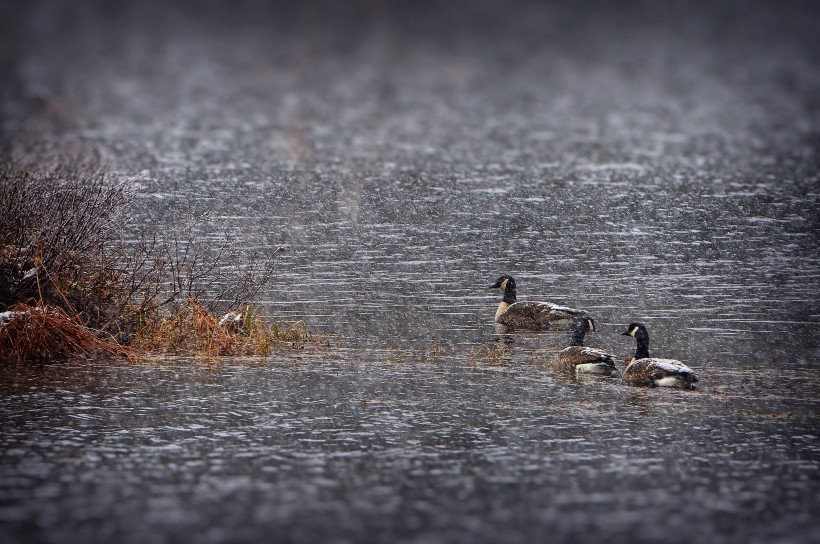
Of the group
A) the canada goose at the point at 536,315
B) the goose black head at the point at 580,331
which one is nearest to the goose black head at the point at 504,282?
the canada goose at the point at 536,315

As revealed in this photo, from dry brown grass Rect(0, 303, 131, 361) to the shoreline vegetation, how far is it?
0.01 meters

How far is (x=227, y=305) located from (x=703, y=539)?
11.5 meters

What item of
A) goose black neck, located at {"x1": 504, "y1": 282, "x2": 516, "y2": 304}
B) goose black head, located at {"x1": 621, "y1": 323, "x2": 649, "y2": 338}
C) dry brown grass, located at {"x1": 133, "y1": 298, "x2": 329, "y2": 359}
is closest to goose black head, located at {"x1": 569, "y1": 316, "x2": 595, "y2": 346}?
goose black head, located at {"x1": 621, "y1": 323, "x2": 649, "y2": 338}

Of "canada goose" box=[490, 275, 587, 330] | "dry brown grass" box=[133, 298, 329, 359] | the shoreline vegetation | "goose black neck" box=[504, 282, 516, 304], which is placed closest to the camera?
the shoreline vegetation

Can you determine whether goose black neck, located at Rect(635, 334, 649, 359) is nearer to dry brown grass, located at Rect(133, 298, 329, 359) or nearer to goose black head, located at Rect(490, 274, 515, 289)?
dry brown grass, located at Rect(133, 298, 329, 359)

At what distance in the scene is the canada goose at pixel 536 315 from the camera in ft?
53.7

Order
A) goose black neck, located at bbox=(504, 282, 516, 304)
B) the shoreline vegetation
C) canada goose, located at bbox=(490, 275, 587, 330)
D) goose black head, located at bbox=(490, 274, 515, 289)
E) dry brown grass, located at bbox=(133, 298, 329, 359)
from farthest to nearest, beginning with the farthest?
goose black head, located at bbox=(490, 274, 515, 289) → goose black neck, located at bbox=(504, 282, 516, 304) → canada goose, located at bbox=(490, 275, 587, 330) → dry brown grass, located at bbox=(133, 298, 329, 359) → the shoreline vegetation

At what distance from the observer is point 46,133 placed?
11109mm

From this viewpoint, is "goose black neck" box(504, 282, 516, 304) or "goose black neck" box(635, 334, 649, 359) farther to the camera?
"goose black neck" box(504, 282, 516, 304)

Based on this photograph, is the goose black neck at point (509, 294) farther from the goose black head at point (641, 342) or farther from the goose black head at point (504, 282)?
the goose black head at point (641, 342)

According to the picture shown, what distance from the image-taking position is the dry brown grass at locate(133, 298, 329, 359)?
1356 centimetres

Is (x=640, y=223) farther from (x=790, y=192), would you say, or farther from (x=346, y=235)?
(x=346, y=235)

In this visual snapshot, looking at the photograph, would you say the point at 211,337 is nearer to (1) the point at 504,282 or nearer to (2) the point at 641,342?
(2) the point at 641,342

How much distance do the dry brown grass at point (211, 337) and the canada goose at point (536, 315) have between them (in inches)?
140
